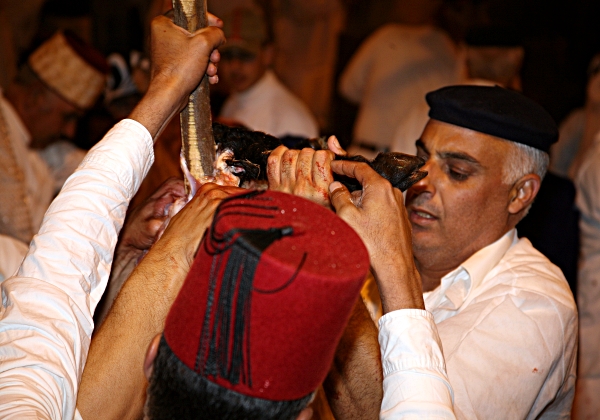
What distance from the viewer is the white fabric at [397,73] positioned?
575cm

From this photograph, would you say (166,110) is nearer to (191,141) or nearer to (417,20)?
(191,141)

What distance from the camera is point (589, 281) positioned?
413cm

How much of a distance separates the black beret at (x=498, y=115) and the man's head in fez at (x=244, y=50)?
9.05 ft

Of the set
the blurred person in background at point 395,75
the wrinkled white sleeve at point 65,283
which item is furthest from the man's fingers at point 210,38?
the blurred person in background at point 395,75

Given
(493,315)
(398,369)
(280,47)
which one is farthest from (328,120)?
(398,369)

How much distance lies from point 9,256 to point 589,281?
3.27 meters

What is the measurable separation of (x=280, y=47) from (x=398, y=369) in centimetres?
594

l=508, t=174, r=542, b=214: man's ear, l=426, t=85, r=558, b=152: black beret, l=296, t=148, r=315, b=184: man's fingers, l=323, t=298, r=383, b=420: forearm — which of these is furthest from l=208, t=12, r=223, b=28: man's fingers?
l=508, t=174, r=542, b=214: man's ear

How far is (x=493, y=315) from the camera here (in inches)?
87.0

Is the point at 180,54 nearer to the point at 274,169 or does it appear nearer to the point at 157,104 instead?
the point at 157,104

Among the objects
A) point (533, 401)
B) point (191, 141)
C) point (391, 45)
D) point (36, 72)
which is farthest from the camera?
point (391, 45)

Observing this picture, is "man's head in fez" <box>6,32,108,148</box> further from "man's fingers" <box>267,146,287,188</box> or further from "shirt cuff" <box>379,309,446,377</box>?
"shirt cuff" <box>379,309,446,377</box>

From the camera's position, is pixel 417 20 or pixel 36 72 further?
pixel 417 20

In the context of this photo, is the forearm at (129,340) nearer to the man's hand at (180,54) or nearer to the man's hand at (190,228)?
the man's hand at (190,228)
